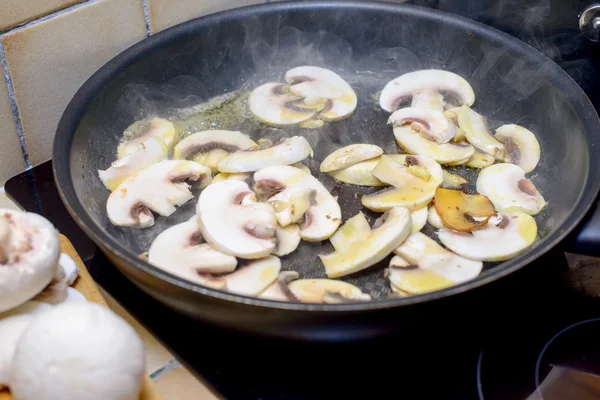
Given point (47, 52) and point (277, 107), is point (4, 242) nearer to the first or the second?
point (47, 52)

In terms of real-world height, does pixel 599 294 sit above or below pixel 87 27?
below

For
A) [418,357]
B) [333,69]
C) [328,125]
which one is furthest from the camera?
[333,69]

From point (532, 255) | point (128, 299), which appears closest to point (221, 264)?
point (128, 299)

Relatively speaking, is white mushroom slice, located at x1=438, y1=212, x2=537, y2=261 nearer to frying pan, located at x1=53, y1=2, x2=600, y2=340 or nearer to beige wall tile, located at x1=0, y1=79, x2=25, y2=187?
frying pan, located at x1=53, y1=2, x2=600, y2=340

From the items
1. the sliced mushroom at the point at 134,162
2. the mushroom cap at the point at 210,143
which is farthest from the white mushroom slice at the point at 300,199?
the sliced mushroom at the point at 134,162

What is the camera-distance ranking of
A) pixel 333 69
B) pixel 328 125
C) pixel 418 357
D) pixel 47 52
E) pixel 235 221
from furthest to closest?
pixel 333 69
pixel 328 125
pixel 47 52
pixel 235 221
pixel 418 357

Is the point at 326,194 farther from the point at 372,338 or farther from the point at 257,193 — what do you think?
the point at 372,338

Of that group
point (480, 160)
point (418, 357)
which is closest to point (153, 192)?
point (418, 357)
